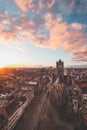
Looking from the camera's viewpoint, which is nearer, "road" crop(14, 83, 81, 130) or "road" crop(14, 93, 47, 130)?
"road" crop(14, 83, 81, 130)

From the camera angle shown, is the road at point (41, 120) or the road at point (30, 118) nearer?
the road at point (41, 120)

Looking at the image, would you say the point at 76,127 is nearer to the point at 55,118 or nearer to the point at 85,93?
the point at 55,118

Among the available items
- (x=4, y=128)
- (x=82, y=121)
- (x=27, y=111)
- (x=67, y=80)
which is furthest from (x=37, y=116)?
(x=67, y=80)

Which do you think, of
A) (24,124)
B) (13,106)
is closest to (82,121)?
(24,124)

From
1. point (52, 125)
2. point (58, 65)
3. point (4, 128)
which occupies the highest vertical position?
point (58, 65)

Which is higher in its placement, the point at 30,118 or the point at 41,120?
the point at 30,118

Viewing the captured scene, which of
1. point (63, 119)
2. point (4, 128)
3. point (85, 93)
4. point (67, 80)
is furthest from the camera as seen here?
point (67, 80)

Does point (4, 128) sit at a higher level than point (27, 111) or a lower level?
higher

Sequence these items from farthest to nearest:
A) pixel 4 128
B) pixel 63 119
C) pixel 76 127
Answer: pixel 63 119
pixel 76 127
pixel 4 128

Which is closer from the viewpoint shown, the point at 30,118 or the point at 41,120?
the point at 41,120

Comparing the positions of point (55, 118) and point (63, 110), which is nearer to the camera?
point (55, 118)
